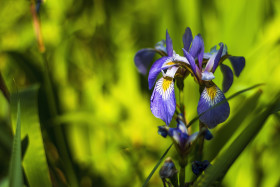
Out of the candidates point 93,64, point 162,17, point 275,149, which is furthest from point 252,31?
point 93,64

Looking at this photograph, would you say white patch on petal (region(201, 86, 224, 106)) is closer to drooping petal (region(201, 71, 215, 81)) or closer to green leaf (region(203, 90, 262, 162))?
drooping petal (region(201, 71, 215, 81))

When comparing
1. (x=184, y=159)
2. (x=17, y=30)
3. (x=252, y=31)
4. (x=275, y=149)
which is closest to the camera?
(x=184, y=159)

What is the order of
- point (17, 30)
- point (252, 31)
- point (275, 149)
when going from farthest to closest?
point (17, 30), point (252, 31), point (275, 149)

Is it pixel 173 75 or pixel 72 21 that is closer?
pixel 173 75

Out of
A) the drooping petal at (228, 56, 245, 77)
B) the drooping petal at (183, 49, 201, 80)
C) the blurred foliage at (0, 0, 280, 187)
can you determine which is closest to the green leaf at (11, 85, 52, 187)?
the blurred foliage at (0, 0, 280, 187)

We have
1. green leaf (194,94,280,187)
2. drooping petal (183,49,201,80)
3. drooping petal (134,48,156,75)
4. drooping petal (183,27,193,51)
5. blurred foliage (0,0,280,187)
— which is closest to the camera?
green leaf (194,94,280,187)

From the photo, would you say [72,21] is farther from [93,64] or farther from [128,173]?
[128,173]

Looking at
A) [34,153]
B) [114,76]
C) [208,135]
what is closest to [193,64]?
[208,135]

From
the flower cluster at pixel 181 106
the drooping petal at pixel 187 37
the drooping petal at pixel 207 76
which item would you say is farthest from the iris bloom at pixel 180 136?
the drooping petal at pixel 187 37
